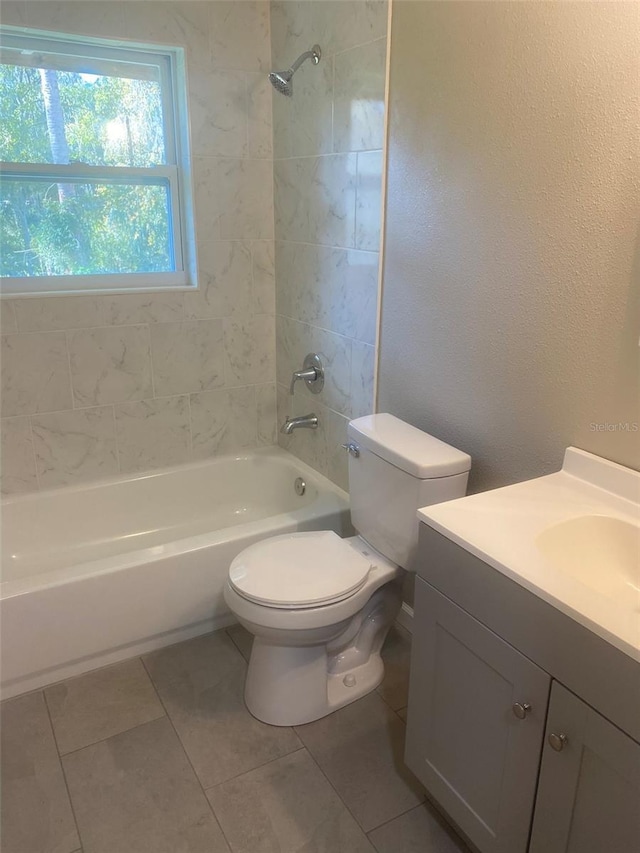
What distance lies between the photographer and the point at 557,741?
3.53 feet

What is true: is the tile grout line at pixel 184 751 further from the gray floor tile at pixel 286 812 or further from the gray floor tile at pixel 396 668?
the gray floor tile at pixel 396 668

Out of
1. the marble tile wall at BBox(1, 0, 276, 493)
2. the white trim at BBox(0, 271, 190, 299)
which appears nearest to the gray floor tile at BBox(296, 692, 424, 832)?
the marble tile wall at BBox(1, 0, 276, 493)

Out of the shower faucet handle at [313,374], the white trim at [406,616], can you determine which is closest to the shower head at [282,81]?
the shower faucet handle at [313,374]

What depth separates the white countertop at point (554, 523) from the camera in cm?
100

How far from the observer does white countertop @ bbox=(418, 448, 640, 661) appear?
1001 mm

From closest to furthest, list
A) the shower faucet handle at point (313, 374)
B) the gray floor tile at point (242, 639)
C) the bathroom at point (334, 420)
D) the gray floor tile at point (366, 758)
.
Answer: the bathroom at point (334, 420), the gray floor tile at point (366, 758), the gray floor tile at point (242, 639), the shower faucet handle at point (313, 374)

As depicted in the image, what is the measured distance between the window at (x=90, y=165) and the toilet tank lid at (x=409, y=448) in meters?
1.19

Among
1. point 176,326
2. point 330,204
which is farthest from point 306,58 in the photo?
point 176,326

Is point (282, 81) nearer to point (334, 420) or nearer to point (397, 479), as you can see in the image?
point (334, 420)

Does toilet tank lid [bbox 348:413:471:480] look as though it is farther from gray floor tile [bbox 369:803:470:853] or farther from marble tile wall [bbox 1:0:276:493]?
marble tile wall [bbox 1:0:276:493]

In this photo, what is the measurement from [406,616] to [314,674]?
1.65 feet

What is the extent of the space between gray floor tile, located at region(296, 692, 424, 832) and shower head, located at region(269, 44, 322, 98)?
7.00 ft

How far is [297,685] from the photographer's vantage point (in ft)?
6.01

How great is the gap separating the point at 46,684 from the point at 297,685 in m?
0.81
